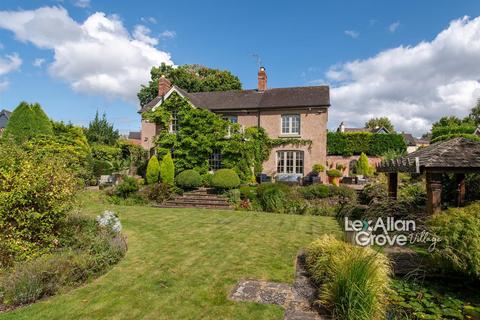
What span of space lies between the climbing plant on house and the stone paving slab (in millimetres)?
14418

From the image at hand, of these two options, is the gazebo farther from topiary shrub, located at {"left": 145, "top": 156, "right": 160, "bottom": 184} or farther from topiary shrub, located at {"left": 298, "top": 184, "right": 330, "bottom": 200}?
topiary shrub, located at {"left": 145, "top": 156, "right": 160, "bottom": 184}

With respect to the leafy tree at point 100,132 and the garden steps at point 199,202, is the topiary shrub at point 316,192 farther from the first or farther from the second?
the leafy tree at point 100,132

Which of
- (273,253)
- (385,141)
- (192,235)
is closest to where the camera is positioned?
(273,253)

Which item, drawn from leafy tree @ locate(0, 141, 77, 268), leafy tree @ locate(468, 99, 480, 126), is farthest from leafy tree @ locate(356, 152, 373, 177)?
leafy tree @ locate(468, 99, 480, 126)

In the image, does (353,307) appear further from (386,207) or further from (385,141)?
(385,141)

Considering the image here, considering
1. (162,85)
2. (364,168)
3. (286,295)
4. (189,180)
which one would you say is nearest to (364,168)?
(364,168)

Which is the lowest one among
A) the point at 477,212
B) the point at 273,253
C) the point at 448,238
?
the point at 273,253

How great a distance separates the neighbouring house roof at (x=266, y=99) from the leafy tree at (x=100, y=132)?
8774mm

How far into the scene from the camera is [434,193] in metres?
7.03

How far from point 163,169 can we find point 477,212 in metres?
16.0

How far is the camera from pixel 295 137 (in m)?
20.9

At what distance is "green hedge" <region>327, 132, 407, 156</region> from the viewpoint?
89.3ft

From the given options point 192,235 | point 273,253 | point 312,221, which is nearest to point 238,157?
point 312,221

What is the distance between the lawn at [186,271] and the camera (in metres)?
4.26
